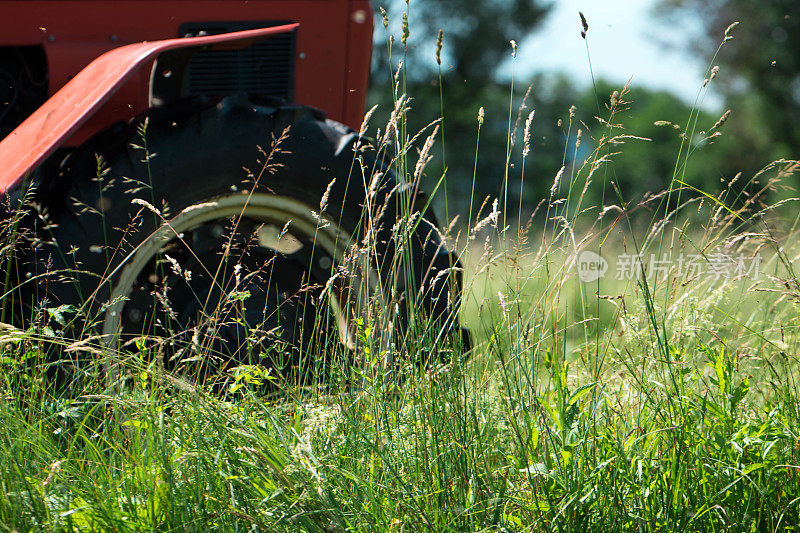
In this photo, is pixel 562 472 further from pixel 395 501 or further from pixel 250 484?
pixel 250 484

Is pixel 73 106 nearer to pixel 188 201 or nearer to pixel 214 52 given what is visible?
pixel 188 201

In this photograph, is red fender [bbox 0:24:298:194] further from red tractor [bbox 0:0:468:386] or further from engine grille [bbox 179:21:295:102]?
engine grille [bbox 179:21:295:102]

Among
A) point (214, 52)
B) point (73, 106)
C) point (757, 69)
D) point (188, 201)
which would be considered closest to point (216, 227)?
point (188, 201)

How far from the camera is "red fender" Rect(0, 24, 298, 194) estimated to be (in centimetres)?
194

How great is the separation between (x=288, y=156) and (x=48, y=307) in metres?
0.75

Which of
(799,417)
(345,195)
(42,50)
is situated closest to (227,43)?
(345,195)

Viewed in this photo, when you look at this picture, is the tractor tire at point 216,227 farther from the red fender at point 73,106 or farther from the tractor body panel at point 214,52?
the tractor body panel at point 214,52

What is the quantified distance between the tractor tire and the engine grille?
0.55 meters

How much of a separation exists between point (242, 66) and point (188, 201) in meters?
0.82

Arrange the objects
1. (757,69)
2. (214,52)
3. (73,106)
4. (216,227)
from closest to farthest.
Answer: (73,106) → (216,227) → (214,52) → (757,69)

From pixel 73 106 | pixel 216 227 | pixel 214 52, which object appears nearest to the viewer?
pixel 73 106

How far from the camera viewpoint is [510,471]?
164 cm

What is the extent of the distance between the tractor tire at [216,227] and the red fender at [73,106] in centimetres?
11

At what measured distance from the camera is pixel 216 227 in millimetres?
2213
